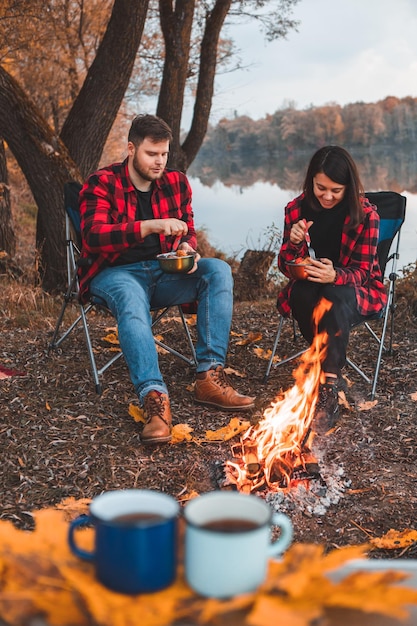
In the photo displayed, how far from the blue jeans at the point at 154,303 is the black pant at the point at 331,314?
334 mm

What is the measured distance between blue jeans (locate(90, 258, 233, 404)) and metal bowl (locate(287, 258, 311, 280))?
0.31 m

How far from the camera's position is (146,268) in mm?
3330

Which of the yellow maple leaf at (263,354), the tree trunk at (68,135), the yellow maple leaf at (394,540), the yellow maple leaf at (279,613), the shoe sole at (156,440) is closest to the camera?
the yellow maple leaf at (279,613)

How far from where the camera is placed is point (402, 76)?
21.4 metres

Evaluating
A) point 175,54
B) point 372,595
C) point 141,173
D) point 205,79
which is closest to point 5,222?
point 175,54

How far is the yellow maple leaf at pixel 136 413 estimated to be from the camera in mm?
2947

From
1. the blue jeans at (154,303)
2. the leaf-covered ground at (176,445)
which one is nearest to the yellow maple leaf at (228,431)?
the leaf-covered ground at (176,445)

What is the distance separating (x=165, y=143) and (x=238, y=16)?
5.91 metres

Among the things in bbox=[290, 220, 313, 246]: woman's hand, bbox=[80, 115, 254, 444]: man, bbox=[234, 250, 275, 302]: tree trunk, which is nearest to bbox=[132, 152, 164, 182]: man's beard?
bbox=[80, 115, 254, 444]: man

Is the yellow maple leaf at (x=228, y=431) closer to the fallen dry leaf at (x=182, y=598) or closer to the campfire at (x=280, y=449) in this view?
the campfire at (x=280, y=449)

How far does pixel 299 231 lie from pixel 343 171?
0.33 m

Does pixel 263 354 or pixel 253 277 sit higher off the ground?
pixel 253 277

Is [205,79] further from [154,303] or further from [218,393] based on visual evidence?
[218,393]

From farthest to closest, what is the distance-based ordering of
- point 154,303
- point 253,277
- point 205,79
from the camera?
point 205,79 < point 253,277 < point 154,303
